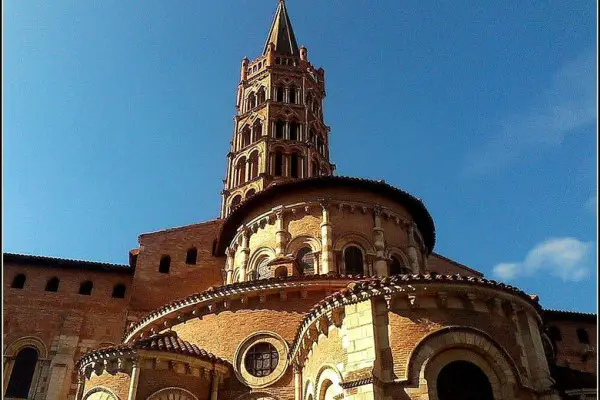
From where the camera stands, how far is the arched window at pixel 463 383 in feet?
39.7

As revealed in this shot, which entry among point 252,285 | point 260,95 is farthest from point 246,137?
point 252,285

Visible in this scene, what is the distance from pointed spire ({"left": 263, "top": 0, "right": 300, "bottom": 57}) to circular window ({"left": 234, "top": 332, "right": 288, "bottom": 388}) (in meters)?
33.7

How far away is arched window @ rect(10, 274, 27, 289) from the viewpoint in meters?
27.1

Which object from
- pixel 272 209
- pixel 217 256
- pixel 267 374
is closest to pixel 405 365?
pixel 267 374

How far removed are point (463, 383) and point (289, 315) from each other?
7280 millimetres

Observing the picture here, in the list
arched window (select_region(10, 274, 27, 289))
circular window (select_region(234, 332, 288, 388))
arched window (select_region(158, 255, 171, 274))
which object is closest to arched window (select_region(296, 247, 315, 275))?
circular window (select_region(234, 332, 288, 388))

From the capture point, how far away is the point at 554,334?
96.3 feet

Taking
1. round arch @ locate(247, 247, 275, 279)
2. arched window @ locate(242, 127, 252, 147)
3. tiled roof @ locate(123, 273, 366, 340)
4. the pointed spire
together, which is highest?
the pointed spire

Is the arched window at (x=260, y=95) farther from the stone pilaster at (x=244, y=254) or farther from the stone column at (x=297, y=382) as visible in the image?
the stone column at (x=297, y=382)

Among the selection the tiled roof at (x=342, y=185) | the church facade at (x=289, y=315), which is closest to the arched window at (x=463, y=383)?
the church facade at (x=289, y=315)

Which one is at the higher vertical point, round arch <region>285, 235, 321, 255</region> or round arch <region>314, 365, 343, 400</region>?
round arch <region>285, 235, 321, 255</region>

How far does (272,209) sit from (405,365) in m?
12.3

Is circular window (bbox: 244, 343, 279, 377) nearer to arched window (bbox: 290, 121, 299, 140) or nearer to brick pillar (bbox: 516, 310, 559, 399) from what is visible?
brick pillar (bbox: 516, 310, 559, 399)

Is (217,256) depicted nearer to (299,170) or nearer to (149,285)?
(149,285)
